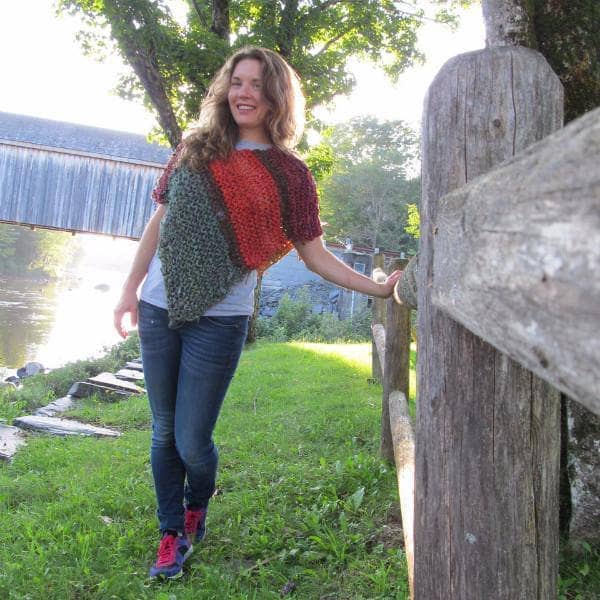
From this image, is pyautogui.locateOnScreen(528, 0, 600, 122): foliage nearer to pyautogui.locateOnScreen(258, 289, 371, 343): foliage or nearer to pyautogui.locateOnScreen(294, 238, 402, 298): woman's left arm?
pyautogui.locateOnScreen(294, 238, 402, 298): woman's left arm

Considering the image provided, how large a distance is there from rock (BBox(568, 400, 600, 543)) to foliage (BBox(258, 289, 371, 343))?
38.8 ft

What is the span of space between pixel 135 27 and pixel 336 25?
388 cm

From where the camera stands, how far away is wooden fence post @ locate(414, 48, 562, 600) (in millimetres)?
1110

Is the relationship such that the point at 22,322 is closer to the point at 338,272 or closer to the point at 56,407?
the point at 56,407

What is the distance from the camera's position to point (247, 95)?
7.75 ft

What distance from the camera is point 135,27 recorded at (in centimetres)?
870

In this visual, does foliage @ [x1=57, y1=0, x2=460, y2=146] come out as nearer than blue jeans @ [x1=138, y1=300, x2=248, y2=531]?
No

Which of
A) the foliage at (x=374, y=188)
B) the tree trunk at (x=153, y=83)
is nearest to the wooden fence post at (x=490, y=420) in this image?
the tree trunk at (x=153, y=83)

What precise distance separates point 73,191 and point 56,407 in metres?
12.9

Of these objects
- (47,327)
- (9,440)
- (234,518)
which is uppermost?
(234,518)

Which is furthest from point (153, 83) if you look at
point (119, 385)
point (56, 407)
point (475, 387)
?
point (475, 387)

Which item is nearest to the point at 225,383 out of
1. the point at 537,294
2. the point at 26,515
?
the point at 26,515

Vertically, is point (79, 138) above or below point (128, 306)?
above

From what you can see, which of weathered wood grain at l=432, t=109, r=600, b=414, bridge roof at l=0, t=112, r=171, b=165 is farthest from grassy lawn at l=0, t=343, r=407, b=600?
bridge roof at l=0, t=112, r=171, b=165
